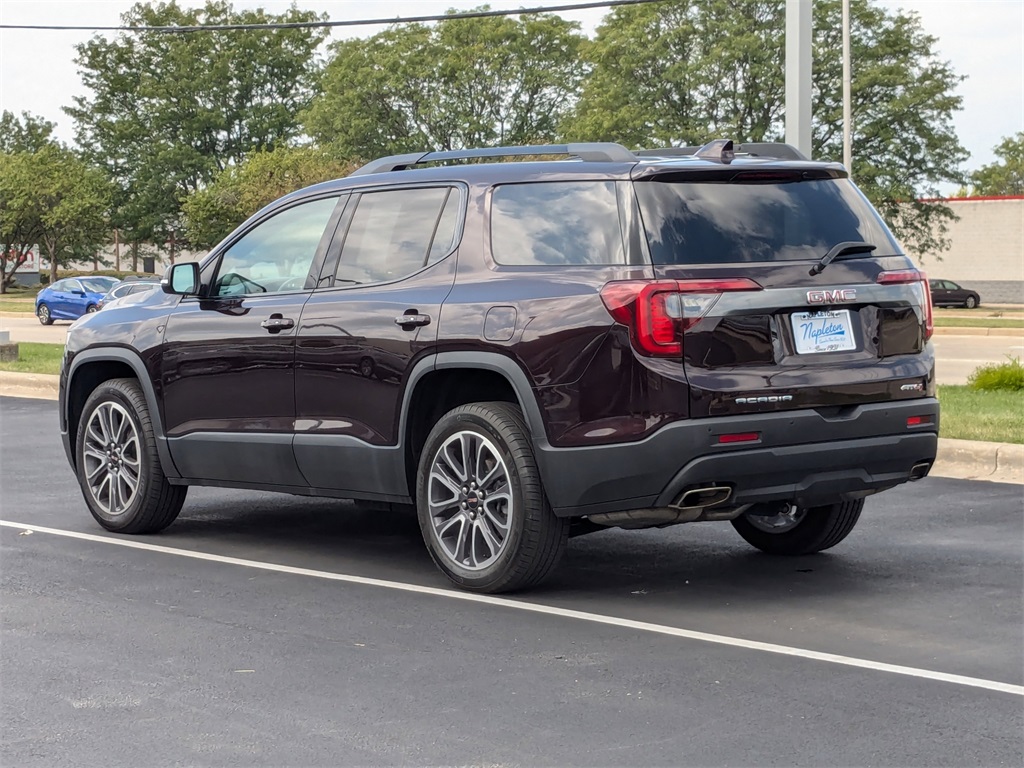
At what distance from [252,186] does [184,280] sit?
187ft

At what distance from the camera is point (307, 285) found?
7.59 meters

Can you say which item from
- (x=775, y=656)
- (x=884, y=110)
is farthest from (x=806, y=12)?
(x=884, y=110)

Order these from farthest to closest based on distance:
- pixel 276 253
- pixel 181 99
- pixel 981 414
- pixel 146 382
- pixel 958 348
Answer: pixel 181 99 < pixel 958 348 < pixel 981 414 < pixel 146 382 < pixel 276 253

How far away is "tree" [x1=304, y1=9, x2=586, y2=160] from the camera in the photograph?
6306cm

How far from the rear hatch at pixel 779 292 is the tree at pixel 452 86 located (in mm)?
56258

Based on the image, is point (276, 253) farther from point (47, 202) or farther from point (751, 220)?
point (47, 202)

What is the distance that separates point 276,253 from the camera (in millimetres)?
7922

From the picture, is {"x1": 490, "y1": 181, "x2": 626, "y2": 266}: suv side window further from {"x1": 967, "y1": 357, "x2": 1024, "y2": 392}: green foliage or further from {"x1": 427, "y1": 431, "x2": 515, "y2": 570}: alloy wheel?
{"x1": 967, "y1": 357, "x2": 1024, "y2": 392}: green foliage

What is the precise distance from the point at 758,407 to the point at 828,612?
96 cm

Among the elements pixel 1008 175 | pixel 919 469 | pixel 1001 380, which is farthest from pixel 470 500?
pixel 1008 175

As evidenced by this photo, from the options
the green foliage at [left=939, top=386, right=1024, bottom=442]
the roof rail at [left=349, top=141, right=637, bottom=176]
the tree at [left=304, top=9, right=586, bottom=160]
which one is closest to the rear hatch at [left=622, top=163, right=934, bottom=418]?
the roof rail at [left=349, top=141, right=637, bottom=176]

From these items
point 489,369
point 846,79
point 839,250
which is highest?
point 846,79

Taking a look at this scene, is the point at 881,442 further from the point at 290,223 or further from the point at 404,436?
the point at 290,223

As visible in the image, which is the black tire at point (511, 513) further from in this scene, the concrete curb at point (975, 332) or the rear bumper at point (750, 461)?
the concrete curb at point (975, 332)
